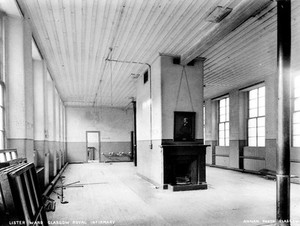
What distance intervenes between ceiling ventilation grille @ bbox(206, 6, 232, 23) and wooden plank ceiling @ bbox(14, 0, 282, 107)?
0.07 meters

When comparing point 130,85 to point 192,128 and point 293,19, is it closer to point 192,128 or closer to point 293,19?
point 192,128

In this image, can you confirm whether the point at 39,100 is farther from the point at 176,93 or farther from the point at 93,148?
the point at 93,148

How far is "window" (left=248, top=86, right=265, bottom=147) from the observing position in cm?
956

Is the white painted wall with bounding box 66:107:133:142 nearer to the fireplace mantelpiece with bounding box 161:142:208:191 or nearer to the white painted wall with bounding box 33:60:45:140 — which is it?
the white painted wall with bounding box 33:60:45:140

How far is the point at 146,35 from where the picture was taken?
523cm

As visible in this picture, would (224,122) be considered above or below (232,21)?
below

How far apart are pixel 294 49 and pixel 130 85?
608cm

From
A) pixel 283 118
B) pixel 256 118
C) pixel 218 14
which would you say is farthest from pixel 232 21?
pixel 256 118

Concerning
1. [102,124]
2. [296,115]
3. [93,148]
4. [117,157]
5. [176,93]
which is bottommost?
[117,157]

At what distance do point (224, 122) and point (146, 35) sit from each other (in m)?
8.05

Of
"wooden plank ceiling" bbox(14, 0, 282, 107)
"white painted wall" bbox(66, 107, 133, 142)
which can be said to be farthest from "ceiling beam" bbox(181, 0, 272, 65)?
"white painted wall" bbox(66, 107, 133, 142)

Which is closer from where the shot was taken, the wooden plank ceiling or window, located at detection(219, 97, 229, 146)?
the wooden plank ceiling

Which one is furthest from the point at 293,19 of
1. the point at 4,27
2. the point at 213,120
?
the point at 213,120

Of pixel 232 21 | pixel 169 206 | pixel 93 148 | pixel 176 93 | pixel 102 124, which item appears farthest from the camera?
pixel 93 148
